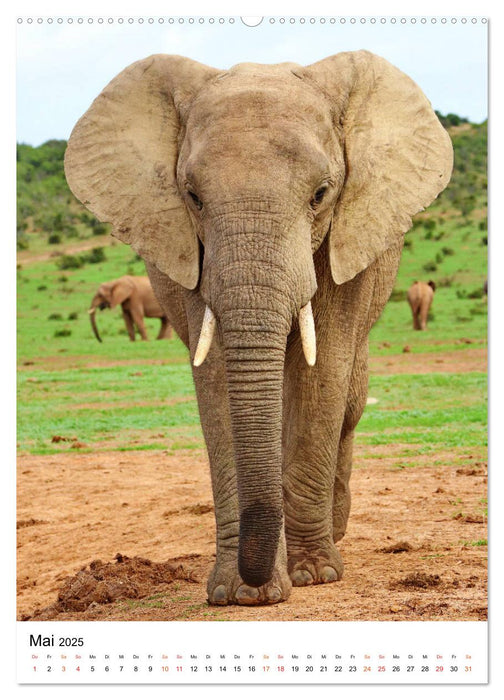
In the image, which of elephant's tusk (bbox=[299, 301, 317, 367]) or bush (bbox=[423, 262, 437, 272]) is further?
bush (bbox=[423, 262, 437, 272])

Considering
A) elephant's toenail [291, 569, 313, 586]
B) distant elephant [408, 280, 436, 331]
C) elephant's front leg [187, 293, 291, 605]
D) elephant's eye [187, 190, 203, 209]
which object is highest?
distant elephant [408, 280, 436, 331]

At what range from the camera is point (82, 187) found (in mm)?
4523

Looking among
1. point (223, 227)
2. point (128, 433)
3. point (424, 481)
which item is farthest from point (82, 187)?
point (128, 433)

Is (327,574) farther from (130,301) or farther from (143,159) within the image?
(130,301)

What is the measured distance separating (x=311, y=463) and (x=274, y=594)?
1.82ft

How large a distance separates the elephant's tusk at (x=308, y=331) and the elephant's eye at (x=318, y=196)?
0.33 metres

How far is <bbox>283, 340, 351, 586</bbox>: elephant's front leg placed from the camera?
14.9 ft

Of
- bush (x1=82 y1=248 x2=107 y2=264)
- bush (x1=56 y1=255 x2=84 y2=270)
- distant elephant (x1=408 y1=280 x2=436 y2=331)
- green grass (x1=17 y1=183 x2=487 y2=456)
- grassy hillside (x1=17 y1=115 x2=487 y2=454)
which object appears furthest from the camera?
bush (x1=82 y1=248 x2=107 y2=264)

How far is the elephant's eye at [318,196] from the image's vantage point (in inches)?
157

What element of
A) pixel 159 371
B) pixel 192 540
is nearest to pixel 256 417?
pixel 192 540

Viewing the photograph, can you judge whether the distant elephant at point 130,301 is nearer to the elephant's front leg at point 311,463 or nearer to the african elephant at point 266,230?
the elephant's front leg at point 311,463

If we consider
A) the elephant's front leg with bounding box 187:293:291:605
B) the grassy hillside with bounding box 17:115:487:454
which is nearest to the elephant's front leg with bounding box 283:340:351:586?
the elephant's front leg with bounding box 187:293:291:605

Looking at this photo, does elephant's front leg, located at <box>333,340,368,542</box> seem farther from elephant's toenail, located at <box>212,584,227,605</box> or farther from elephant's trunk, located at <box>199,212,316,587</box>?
elephant's trunk, located at <box>199,212,316,587</box>

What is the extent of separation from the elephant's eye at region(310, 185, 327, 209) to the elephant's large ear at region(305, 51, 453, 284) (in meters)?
0.21
